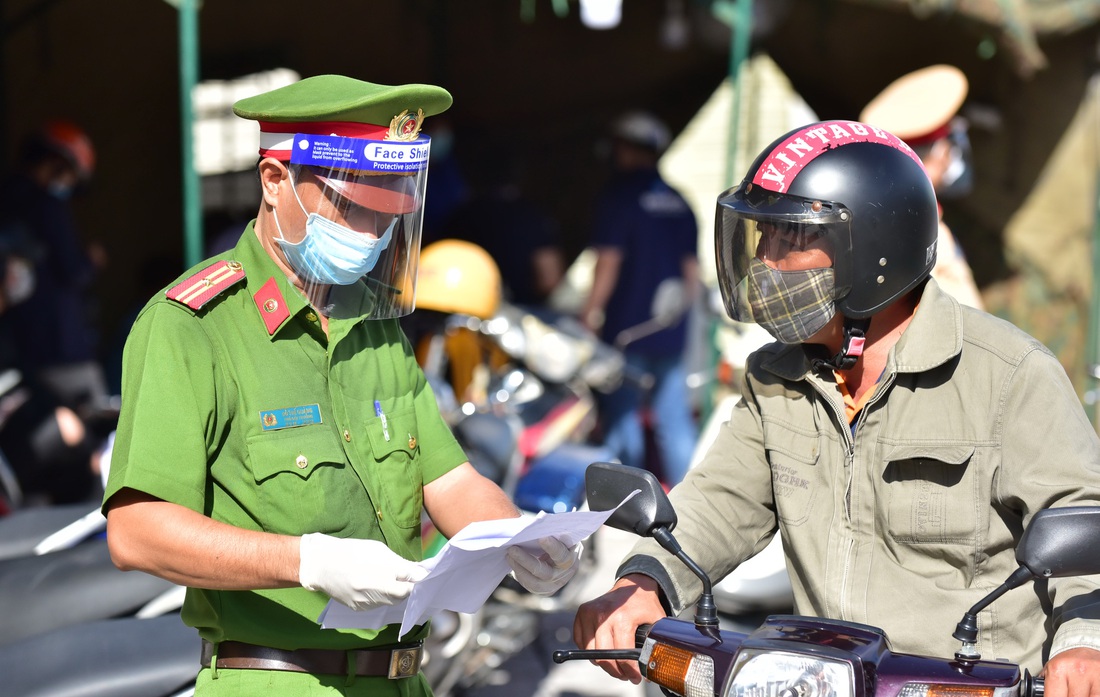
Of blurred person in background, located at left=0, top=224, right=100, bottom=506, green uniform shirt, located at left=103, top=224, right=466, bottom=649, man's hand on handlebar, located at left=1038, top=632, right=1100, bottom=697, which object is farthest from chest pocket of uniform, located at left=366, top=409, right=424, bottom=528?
blurred person in background, located at left=0, top=224, right=100, bottom=506

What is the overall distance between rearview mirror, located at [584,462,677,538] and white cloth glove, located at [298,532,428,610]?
0.38 meters

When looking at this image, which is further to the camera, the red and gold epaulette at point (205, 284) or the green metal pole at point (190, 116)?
the green metal pole at point (190, 116)

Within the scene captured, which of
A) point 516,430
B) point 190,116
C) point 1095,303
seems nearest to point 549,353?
point 516,430

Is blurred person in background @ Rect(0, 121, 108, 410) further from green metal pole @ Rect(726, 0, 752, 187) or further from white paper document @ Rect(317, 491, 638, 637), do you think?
white paper document @ Rect(317, 491, 638, 637)

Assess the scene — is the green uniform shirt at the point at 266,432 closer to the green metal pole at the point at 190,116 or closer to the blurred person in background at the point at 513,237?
the green metal pole at the point at 190,116

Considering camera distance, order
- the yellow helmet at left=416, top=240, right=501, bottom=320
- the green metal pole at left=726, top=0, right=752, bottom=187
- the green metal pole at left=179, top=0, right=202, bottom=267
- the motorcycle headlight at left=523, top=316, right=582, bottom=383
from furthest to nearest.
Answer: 1. the green metal pole at left=726, top=0, right=752, bottom=187
2. the green metal pole at left=179, top=0, right=202, bottom=267
3. the motorcycle headlight at left=523, top=316, right=582, bottom=383
4. the yellow helmet at left=416, top=240, right=501, bottom=320

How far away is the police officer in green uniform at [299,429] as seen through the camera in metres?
1.86

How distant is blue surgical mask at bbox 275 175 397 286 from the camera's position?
83.6 inches

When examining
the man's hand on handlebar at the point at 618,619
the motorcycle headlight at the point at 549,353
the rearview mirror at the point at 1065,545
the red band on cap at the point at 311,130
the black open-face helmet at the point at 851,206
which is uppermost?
the red band on cap at the point at 311,130

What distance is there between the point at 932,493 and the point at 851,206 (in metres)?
0.52

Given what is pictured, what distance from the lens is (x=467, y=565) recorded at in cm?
190

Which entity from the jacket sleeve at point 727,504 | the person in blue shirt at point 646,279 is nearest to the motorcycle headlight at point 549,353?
the person in blue shirt at point 646,279

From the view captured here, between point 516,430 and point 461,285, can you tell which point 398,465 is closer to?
point 516,430

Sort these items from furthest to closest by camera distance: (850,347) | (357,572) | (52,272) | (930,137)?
(52,272)
(930,137)
(850,347)
(357,572)
